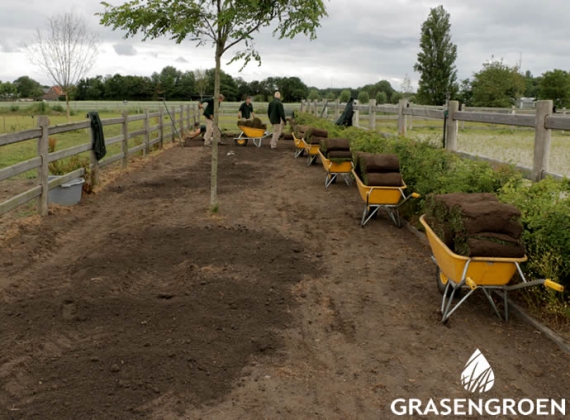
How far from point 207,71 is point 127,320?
185ft

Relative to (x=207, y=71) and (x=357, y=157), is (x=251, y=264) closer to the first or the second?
(x=357, y=157)

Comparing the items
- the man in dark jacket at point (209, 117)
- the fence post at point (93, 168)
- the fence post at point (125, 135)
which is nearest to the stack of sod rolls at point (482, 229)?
the fence post at point (93, 168)

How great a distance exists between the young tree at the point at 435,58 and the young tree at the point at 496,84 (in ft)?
30.4

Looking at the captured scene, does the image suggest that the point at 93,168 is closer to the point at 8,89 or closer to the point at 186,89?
the point at 186,89

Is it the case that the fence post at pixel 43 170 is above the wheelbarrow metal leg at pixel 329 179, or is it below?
above

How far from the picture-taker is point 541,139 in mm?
6203

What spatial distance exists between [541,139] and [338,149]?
5.24 meters

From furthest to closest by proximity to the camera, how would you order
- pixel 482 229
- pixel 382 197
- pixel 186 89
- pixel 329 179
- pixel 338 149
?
pixel 186 89, pixel 329 179, pixel 338 149, pixel 382 197, pixel 482 229

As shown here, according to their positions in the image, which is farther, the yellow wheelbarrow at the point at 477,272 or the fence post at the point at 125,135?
the fence post at the point at 125,135

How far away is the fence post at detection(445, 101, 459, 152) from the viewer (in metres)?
8.84

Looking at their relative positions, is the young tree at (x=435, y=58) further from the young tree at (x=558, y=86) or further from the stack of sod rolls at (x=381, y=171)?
the stack of sod rolls at (x=381, y=171)

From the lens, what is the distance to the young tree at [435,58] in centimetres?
5984

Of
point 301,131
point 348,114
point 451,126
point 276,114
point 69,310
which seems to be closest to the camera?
point 69,310

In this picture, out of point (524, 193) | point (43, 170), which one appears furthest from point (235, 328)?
point (43, 170)
